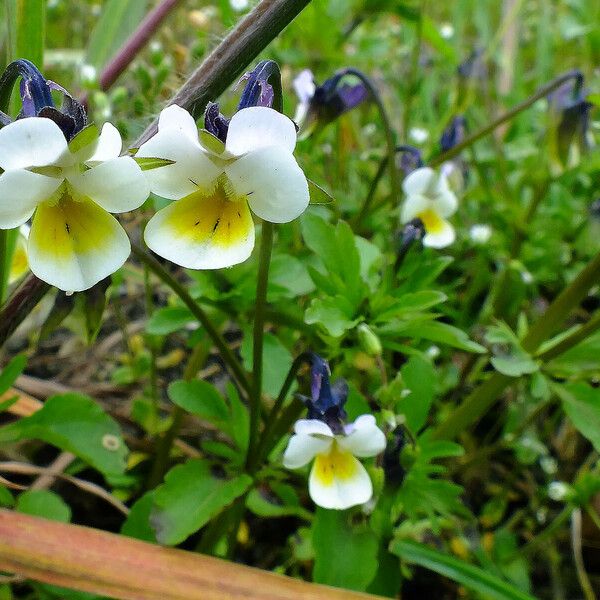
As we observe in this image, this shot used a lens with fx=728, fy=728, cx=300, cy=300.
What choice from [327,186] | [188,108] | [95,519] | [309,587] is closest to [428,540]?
[309,587]

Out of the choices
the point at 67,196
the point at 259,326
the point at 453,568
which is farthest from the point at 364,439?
the point at 67,196

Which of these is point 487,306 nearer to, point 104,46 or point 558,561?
point 558,561

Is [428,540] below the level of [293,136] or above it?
below

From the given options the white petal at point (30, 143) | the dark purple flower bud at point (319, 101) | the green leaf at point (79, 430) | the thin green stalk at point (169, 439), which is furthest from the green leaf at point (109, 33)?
the white petal at point (30, 143)

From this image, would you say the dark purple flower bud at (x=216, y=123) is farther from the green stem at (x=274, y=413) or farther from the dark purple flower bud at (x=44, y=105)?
the green stem at (x=274, y=413)

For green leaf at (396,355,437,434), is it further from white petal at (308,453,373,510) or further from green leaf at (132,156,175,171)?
green leaf at (132,156,175,171)
